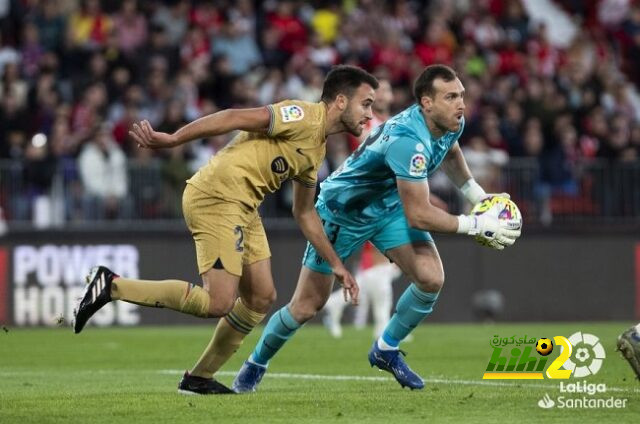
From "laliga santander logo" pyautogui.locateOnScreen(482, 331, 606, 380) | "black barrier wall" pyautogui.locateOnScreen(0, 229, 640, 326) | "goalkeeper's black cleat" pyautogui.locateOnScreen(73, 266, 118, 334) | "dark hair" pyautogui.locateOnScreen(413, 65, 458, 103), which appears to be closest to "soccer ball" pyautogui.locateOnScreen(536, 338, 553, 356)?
Answer: "laliga santander logo" pyautogui.locateOnScreen(482, 331, 606, 380)

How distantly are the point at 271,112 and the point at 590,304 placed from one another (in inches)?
517

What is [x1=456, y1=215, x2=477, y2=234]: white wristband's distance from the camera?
941 cm

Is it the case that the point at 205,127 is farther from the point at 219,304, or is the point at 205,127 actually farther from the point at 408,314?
the point at 408,314

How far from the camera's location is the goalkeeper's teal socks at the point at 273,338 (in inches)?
390

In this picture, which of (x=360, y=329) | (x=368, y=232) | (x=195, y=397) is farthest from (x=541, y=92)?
(x=195, y=397)

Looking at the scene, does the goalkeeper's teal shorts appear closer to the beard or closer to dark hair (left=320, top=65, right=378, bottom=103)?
the beard

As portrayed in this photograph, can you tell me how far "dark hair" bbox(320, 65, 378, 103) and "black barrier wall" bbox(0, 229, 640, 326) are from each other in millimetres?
10877

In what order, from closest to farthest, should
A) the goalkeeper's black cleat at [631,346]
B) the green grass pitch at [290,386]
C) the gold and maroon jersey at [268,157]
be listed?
the green grass pitch at [290,386], the goalkeeper's black cleat at [631,346], the gold and maroon jersey at [268,157]

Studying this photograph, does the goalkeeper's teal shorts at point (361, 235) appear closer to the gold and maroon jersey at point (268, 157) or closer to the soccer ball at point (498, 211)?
the soccer ball at point (498, 211)

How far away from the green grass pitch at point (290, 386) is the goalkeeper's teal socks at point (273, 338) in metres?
0.25

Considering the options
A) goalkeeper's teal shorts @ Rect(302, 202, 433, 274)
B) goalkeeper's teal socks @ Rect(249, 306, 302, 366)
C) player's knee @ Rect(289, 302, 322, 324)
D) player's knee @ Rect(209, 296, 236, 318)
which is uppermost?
goalkeeper's teal shorts @ Rect(302, 202, 433, 274)

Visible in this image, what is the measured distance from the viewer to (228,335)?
31.3 ft

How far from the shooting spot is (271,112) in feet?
30.1

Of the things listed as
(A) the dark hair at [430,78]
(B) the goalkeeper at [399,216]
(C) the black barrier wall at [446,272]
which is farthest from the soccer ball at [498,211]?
(C) the black barrier wall at [446,272]
